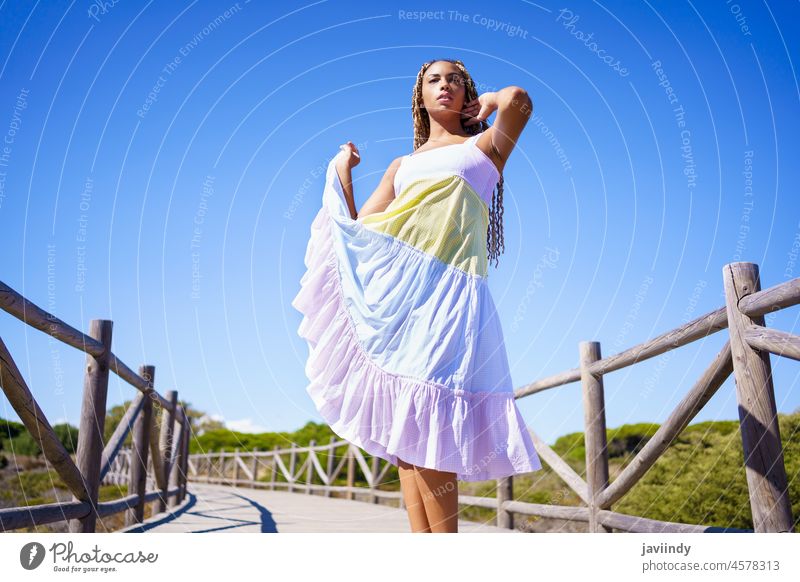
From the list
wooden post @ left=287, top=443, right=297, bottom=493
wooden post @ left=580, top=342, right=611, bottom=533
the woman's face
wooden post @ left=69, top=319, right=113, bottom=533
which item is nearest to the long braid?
the woman's face

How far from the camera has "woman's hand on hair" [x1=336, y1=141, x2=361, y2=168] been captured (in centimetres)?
234

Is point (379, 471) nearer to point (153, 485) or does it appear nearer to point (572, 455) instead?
point (572, 455)

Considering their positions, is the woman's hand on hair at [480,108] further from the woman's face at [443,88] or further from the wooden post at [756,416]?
the wooden post at [756,416]

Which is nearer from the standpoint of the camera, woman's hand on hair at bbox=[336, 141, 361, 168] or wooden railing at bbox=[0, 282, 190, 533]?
woman's hand on hair at bbox=[336, 141, 361, 168]

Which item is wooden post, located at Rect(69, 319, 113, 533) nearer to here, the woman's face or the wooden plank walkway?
the wooden plank walkway

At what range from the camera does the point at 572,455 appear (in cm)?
929

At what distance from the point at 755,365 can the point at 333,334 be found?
160 cm

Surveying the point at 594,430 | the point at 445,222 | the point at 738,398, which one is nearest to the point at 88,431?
the point at 445,222

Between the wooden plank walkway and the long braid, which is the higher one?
the long braid

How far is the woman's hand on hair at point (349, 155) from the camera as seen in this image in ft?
7.66

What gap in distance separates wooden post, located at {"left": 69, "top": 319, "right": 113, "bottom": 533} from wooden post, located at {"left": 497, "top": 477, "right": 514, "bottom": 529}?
303cm

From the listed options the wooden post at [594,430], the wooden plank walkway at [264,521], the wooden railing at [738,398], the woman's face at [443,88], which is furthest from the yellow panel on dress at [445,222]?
the wooden plank walkway at [264,521]

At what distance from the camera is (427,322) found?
1813mm

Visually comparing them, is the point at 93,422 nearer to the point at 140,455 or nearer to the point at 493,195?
the point at 140,455
